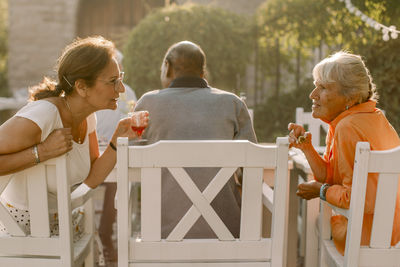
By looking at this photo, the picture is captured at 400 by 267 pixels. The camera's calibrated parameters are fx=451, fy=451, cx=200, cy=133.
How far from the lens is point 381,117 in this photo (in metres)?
2.03

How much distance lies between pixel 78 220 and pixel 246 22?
473 centimetres

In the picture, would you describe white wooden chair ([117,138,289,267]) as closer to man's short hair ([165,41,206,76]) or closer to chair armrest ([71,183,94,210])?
chair armrest ([71,183,94,210])

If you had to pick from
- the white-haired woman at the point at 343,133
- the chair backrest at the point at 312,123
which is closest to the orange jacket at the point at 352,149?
the white-haired woman at the point at 343,133

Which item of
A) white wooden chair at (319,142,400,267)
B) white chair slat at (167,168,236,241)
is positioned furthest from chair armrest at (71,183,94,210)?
white wooden chair at (319,142,400,267)

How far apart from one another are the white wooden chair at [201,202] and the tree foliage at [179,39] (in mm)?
4450

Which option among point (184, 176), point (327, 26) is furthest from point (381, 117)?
point (327, 26)

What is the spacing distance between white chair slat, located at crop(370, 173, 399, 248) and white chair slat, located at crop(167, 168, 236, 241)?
0.57 metres

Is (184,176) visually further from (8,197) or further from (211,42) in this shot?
(211,42)

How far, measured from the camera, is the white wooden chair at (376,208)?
1.67 m

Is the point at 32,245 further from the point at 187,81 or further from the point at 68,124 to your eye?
the point at 187,81

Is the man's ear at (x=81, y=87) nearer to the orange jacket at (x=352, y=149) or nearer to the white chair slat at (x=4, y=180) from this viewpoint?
the white chair slat at (x=4, y=180)

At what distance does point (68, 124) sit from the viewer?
216 centimetres

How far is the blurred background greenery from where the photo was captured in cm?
560

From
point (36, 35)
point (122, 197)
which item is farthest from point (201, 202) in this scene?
point (36, 35)
